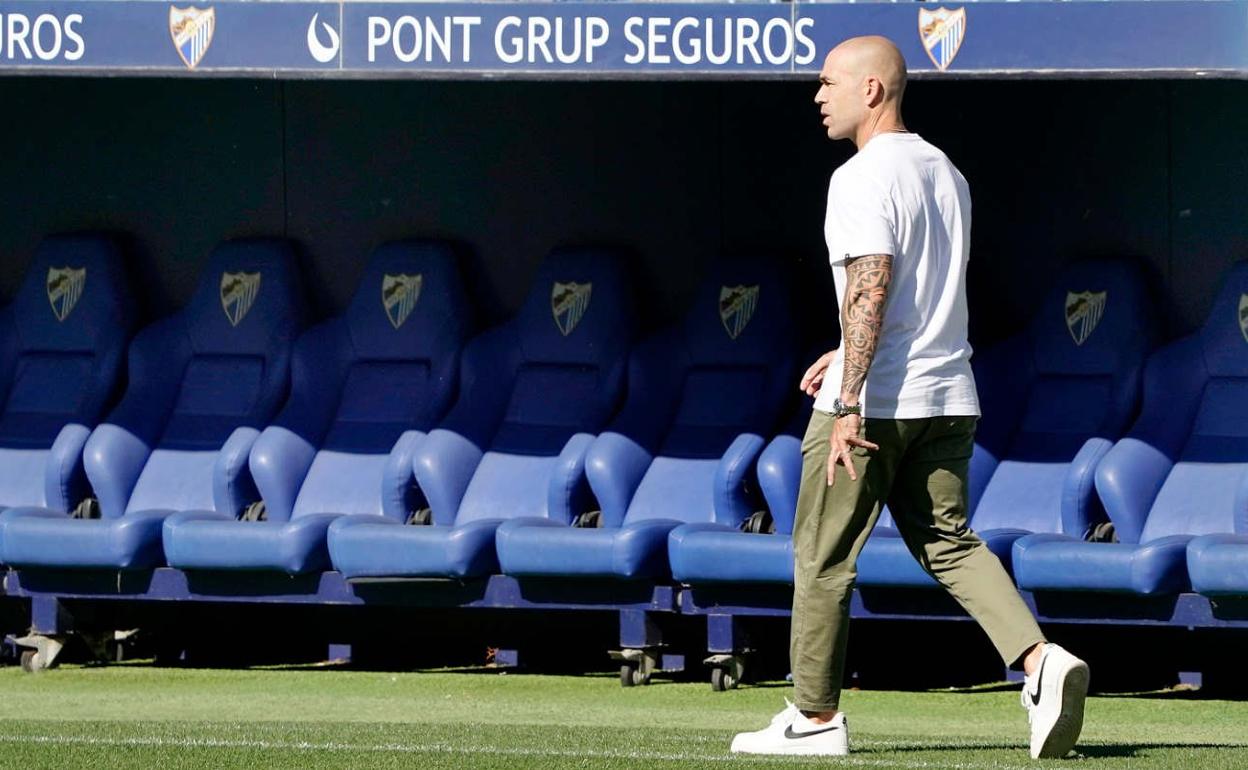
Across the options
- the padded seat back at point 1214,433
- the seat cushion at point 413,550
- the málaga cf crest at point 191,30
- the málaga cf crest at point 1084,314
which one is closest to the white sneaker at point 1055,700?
the padded seat back at point 1214,433

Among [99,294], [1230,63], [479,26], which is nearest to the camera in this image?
[1230,63]

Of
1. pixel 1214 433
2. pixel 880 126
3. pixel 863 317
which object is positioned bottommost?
pixel 1214 433

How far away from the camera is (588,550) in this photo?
839 centimetres

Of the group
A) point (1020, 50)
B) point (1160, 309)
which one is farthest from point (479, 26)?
point (1160, 309)

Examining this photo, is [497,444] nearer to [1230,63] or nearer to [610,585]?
[610,585]

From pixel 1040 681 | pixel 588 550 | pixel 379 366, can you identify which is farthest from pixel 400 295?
pixel 1040 681

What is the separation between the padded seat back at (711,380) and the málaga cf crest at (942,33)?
1.83m

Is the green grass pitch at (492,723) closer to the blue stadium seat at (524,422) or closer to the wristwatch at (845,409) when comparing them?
the blue stadium seat at (524,422)

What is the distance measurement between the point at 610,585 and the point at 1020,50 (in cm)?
237

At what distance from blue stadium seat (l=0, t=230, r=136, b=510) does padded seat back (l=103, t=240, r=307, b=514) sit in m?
0.16

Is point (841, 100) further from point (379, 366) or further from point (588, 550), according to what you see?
point (379, 366)

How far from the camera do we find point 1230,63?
7.39 m

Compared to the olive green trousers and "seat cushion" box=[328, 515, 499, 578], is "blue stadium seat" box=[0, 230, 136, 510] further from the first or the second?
the olive green trousers

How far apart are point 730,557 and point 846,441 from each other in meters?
3.23
